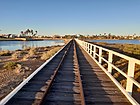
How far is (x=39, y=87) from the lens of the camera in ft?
24.5

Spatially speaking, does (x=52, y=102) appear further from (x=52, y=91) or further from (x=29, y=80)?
(x=29, y=80)

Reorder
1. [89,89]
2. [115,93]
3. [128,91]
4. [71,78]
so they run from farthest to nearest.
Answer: [71,78] → [89,89] → [115,93] → [128,91]

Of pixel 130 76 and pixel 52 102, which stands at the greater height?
pixel 130 76

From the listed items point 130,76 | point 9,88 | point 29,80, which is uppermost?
point 130,76

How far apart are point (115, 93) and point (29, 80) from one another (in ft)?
10.7

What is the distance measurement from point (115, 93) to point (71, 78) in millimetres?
2697

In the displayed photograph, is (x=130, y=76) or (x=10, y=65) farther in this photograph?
(x=10, y=65)

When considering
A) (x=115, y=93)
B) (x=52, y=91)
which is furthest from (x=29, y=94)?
(x=115, y=93)

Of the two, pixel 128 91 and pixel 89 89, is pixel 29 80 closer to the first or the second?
pixel 89 89

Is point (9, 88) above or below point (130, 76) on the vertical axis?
below

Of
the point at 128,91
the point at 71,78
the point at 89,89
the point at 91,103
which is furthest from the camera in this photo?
the point at 71,78

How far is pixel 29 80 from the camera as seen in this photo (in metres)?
8.32

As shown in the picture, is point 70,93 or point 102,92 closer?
point 70,93

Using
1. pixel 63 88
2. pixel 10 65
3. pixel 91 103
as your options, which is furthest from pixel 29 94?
pixel 10 65
